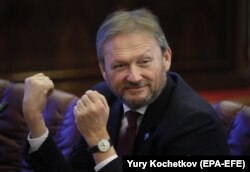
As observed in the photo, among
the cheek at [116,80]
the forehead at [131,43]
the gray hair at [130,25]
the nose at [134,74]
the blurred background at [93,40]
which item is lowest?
the blurred background at [93,40]

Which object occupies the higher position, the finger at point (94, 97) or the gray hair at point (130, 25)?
the gray hair at point (130, 25)

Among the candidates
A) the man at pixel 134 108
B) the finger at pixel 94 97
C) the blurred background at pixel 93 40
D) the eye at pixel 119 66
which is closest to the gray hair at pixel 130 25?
the man at pixel 134 108

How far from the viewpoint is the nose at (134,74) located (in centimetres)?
175

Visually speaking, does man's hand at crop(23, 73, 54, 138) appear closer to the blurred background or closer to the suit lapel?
the suit lapel

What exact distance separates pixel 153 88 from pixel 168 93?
0.24 ft

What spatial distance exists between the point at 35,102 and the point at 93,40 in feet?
7.99

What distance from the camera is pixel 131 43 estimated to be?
176 cm

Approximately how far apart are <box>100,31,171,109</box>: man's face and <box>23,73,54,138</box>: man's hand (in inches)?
12.7

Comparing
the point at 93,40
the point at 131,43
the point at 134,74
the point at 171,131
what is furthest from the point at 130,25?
the point at 93,40

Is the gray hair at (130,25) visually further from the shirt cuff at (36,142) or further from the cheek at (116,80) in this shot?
the shirt cuff at (36,142)

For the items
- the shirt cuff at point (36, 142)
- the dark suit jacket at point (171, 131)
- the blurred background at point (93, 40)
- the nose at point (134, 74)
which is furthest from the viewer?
the blurred background at point (93, 40)

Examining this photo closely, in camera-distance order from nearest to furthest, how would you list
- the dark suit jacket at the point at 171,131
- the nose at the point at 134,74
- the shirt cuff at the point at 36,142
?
the dark suit jacket at the point at 171,131
the nose at the point at 134,74
the shirt cuff at the point at 36,142

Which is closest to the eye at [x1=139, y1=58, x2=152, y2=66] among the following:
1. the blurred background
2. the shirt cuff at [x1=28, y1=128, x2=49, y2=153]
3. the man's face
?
→ the man's face

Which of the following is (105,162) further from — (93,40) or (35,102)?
(93,40)
